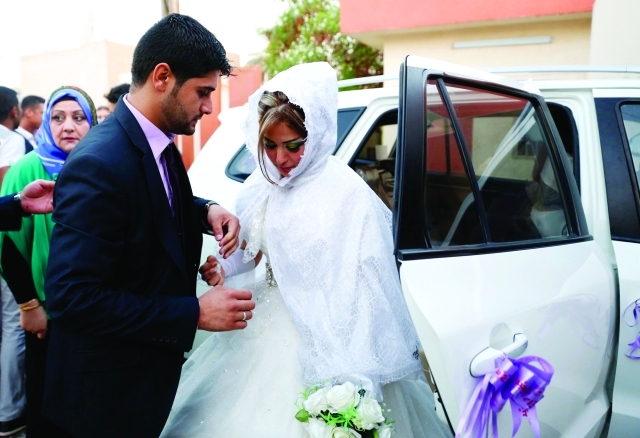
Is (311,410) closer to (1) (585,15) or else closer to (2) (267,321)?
(2) (267,321)

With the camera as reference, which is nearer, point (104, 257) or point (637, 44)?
point (104, 257)

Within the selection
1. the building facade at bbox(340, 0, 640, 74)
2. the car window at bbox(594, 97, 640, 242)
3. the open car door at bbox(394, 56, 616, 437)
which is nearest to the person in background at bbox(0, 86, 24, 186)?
the open car door at bbox(394, 56, 616, 437)

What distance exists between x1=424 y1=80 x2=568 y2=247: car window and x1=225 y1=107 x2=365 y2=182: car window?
78cm

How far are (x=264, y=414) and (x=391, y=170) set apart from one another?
93.3 inches

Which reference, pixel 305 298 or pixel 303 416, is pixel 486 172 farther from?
pixel 303 416

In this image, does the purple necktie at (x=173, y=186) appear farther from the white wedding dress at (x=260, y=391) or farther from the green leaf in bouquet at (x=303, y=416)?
the green leaf in bouquet at (x=303, y=416)

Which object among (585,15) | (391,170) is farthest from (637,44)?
(391,170)

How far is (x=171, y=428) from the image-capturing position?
1944 millimetres

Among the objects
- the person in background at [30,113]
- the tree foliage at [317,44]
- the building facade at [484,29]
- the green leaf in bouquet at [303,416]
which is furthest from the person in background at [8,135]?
the tree foliage at [317,44]

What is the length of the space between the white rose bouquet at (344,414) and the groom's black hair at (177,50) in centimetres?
100

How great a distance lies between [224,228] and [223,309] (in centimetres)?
49

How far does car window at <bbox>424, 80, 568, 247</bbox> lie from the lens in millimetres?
1761

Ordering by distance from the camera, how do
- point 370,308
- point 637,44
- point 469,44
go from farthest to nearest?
point 469,44, point 637,44, point 370,308

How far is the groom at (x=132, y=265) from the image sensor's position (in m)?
1.42
